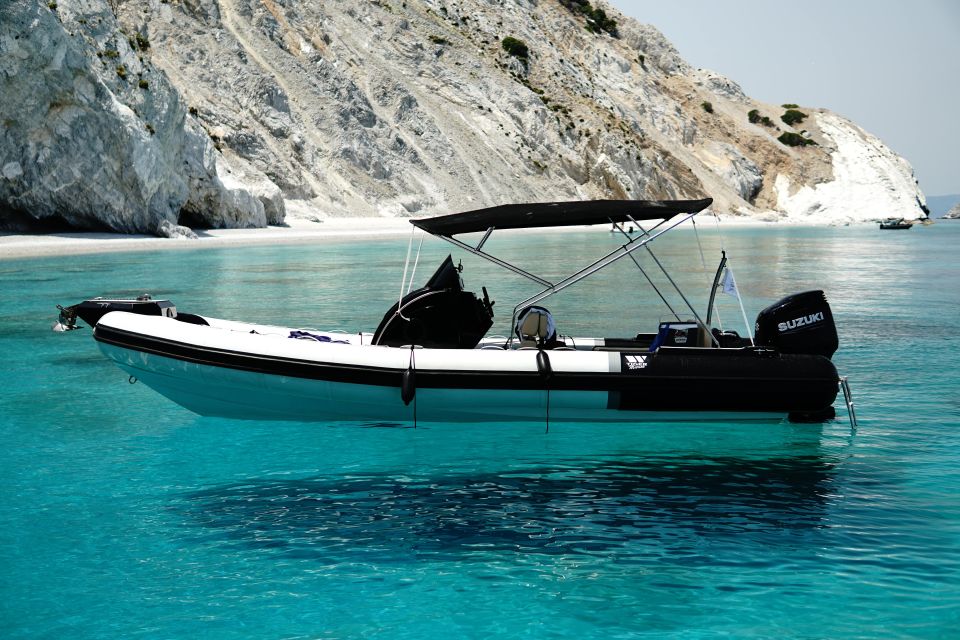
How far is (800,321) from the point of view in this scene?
301 inches

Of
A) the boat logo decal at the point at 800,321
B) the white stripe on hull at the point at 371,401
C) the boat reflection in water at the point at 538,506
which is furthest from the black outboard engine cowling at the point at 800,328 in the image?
the boat reflection in water at the point at 538,506

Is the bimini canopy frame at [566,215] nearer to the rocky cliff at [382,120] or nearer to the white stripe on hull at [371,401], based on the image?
the white stripe on hull at [371,401]

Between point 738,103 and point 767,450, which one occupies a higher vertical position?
point 738,103

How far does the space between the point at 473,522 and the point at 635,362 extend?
217 centimetres

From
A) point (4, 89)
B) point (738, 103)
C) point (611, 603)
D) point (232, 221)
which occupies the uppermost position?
point (738, 103)

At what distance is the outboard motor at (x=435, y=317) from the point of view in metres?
8.07

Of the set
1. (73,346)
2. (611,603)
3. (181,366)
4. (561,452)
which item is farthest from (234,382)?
(73,346)

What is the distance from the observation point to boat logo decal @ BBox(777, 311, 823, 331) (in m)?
7.63

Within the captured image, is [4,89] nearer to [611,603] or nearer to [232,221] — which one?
[232,221]

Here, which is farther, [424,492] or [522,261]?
[522,261]

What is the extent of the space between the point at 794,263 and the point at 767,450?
23584mm

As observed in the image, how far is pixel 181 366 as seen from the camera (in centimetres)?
764

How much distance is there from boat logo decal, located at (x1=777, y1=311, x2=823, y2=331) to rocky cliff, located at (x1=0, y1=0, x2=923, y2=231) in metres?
28.7

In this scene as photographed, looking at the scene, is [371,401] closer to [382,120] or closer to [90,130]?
[90,130]
